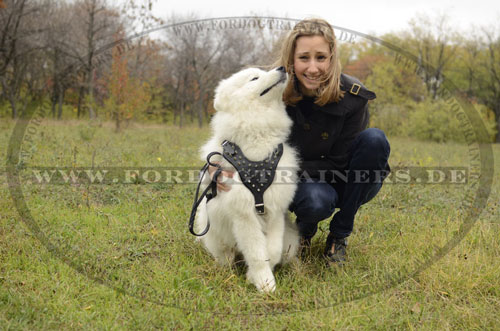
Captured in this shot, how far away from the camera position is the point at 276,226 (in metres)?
2.29

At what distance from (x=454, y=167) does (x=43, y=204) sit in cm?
685

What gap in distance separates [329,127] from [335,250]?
92 centimetres

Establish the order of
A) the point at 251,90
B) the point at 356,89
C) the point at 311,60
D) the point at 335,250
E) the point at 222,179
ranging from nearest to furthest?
the point at 251,90 → the point at 222,179 → the point at 311,60 → the point at 356,89 → the point at 335,250

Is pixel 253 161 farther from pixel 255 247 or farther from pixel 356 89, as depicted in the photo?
pixel 356 89

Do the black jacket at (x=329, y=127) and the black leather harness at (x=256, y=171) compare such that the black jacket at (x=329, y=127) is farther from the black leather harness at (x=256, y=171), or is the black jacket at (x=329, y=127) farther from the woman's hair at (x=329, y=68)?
the black leather harness at (x=256, y=171)

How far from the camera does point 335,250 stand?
269cm

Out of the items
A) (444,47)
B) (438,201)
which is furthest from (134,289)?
(444,47)

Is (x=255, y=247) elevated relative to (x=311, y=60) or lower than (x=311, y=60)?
lower

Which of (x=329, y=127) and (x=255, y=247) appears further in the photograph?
(x=329, y=127)

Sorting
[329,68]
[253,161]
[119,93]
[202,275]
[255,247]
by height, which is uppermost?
[329,68]

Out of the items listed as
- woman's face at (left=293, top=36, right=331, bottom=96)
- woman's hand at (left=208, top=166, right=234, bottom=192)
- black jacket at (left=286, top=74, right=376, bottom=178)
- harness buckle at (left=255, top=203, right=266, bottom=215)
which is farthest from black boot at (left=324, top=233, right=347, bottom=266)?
woman's face at (left=293, top=36, right=331, bottom=96)

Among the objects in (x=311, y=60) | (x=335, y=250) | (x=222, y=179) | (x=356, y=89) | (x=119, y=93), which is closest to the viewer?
(x=222, y=179)

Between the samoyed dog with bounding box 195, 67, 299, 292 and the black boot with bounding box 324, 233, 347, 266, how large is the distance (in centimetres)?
53

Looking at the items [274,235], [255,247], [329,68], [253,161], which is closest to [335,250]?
[274,235]
